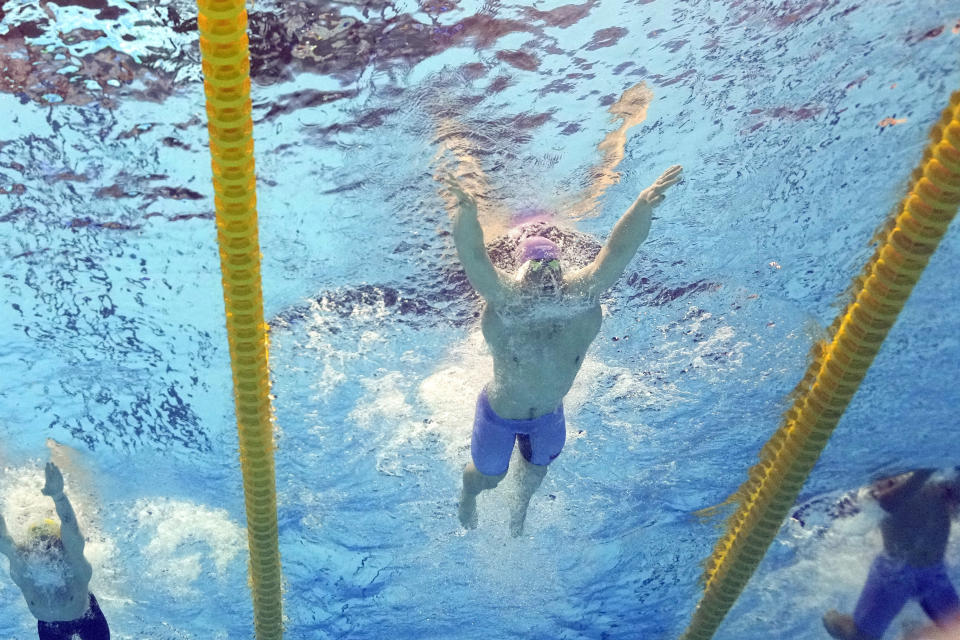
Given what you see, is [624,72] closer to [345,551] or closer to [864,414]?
[864,414]

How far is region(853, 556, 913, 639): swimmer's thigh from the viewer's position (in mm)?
8609

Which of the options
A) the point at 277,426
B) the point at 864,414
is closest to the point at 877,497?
the point at 864,414

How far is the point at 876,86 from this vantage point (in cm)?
443

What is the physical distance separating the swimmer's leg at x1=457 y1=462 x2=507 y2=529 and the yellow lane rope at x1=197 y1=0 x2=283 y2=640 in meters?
1.49

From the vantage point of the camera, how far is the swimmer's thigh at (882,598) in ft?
28.2

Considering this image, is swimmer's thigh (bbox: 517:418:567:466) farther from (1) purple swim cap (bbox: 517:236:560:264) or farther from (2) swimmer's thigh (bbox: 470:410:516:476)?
(1) purple swim cap (bbox: 517:236:560:264)

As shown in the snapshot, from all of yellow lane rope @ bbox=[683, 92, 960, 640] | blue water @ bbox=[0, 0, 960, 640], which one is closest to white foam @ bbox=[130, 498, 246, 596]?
blue water @ bbox=[0, 0, 960, 640]

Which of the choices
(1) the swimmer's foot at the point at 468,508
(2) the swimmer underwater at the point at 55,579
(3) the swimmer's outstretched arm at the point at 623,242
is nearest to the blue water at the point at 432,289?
(3) the swimmer's outstretched arm at the point at 623,242

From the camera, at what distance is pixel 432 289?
5926 millimetres

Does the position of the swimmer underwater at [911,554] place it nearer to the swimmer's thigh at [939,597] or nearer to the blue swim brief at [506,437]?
the swimmer's thigh at [939,597]

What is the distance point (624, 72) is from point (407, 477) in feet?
18.1

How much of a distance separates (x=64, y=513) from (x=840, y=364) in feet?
19.5

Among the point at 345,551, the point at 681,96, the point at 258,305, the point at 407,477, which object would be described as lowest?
the point at 345,551

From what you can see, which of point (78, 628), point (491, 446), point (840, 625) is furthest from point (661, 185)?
point (840, 625)
